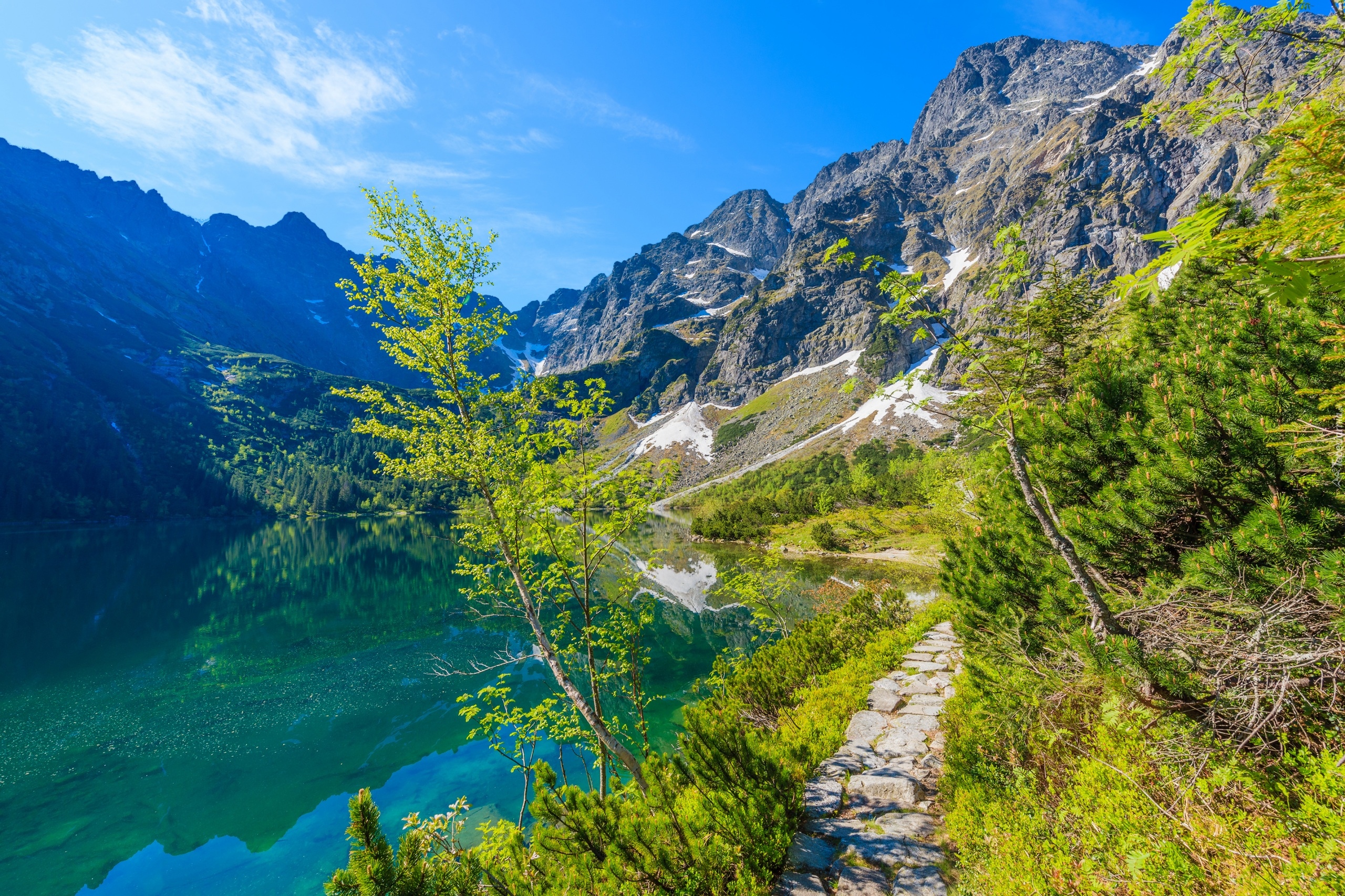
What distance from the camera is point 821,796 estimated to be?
6.51 metres

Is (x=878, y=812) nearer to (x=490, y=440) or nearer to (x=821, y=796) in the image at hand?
(x=821, y=796)

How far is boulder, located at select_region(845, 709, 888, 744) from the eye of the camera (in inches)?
317

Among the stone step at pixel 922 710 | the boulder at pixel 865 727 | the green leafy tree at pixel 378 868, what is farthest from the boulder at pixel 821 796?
the green leafy tree at pixel 378 868

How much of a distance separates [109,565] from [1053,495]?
89204 mm

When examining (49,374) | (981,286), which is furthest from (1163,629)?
(49,374)

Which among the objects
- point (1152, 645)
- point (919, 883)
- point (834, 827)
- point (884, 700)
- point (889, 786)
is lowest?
point (884, 700)

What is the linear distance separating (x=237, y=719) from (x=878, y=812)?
25682mm

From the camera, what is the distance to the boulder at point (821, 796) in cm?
623

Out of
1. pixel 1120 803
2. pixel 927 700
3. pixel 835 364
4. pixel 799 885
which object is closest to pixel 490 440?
pixel 799 885

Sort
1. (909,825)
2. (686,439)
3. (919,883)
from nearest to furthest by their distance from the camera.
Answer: (919,883), (909,825), (686,439)

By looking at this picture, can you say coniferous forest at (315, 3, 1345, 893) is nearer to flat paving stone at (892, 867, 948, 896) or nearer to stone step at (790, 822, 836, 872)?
flat paving stone at (892, 867, 948, 896)

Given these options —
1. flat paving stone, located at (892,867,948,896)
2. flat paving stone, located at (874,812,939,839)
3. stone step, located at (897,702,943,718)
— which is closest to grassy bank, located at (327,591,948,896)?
flat paving stone, located at (874,812,939,839)

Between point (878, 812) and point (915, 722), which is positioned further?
point (915, 722)

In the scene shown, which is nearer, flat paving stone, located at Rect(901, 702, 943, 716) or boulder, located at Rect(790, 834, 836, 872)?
boulder, located at Rect(790, 834, 836, 872)
